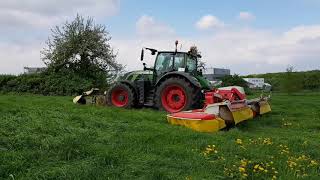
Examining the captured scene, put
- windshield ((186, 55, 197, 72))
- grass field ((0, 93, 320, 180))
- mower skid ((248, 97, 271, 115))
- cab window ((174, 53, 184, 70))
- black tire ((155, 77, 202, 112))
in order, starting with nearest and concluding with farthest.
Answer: grass field ((0, 93, 320, 180)) → black tire ((155, 77, 202, 112)) → mower skid ((248, 97, 271, 115)) → cab window ((174, 53, 184, 70)) → windshield ((186, 55, 197, 72))

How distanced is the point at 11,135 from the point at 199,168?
2.77 m

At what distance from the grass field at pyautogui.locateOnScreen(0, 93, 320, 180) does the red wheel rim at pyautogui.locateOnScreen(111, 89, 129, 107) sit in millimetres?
5424

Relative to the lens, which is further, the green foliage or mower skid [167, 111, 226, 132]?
the green foliage

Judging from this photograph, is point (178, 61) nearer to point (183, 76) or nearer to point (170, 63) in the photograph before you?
point (170, 63)

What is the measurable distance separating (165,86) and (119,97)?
7.49ft

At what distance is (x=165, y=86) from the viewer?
1427cm

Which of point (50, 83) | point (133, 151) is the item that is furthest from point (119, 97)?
point (50, 83)

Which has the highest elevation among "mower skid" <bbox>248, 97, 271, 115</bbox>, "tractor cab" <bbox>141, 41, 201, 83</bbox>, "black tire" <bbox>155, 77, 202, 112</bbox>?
"tractor cab" <bbox>141, 41, 201, 83</bbox>

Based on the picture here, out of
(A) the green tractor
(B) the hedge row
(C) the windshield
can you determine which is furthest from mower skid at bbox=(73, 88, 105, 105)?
(B) the hedge row

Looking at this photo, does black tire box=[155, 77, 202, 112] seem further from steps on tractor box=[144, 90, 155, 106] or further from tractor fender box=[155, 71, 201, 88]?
steps on tractor box=[144, 90, 155, 106]

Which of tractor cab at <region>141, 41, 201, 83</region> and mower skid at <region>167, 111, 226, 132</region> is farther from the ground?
tractor cab at <region>141, 41, 201, 83</region>

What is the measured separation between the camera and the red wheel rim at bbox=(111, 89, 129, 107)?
15664 mm

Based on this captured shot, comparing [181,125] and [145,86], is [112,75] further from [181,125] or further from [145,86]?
[181,125]

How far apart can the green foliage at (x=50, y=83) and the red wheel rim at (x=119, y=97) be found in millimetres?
10113
